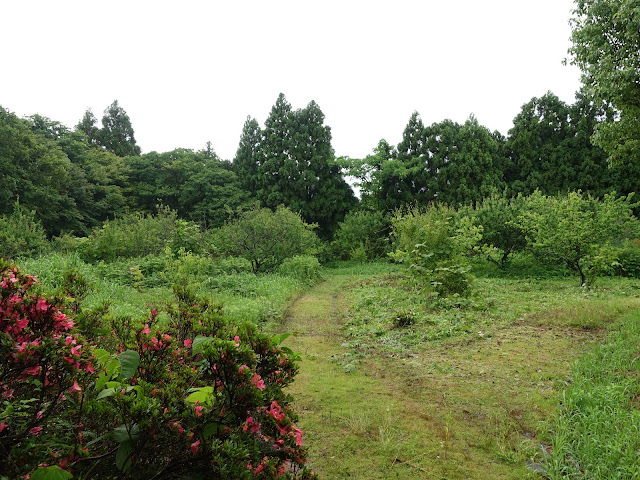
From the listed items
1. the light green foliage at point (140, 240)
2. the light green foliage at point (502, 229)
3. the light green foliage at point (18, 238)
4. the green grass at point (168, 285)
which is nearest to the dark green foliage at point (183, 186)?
the light green foliage at point (140, 240)

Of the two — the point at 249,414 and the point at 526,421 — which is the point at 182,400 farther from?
the point at 526,421

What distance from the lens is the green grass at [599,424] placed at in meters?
2.61

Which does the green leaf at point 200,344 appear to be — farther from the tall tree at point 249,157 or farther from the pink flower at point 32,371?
the tall tree at point 249,157

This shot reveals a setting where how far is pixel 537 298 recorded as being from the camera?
9.12 metres

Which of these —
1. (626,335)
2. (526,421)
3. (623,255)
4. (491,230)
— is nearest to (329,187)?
(491,230)

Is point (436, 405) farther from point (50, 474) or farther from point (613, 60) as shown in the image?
point (613, 60)

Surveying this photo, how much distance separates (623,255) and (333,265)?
12.8 m

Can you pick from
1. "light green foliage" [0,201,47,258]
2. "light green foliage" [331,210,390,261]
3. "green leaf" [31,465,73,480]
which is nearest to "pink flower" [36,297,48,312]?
"green leaf" [31,465,73,480]

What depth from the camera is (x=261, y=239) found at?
14336mm

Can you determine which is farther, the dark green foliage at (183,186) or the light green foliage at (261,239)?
the dark green foliage at (183,186)

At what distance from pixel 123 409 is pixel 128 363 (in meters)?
0.20

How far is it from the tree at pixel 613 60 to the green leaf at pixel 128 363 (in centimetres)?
853

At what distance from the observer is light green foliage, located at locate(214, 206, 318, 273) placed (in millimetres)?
14273

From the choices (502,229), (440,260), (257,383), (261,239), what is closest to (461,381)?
(257,383)
